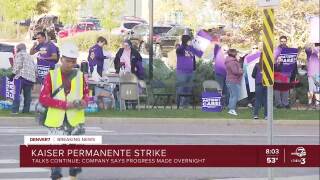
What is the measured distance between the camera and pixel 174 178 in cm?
1129

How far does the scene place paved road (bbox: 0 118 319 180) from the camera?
37.6 feet

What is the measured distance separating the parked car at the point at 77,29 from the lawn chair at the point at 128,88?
67.9ft

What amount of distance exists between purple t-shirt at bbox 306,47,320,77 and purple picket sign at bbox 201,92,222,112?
327 centimetres

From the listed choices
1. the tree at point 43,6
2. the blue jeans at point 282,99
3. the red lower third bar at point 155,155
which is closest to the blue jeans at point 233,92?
the blue jeans at point 282,99

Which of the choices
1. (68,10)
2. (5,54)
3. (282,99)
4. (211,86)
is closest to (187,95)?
(211,86)

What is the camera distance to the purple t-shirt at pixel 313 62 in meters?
22.5

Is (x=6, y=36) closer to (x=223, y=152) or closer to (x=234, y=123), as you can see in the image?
(x=234, y=123)

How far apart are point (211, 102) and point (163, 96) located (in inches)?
82.1

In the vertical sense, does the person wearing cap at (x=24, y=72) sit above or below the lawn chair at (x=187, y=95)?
above

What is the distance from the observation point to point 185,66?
71.2 ft

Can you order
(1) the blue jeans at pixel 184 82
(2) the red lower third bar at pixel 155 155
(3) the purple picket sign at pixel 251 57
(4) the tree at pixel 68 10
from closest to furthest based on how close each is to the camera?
(2) the red lower third bar at pixel 155 155 → (3) the purple picket sign at pixel 251 57 → (1) the blue jeans at pixel 184 82 → (4) the tree at pixel 68 10

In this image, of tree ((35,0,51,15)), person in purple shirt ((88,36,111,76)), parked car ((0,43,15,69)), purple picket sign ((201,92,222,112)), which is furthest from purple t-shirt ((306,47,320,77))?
tree ((35,0,51,15))

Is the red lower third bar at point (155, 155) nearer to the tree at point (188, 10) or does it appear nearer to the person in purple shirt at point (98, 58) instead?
the person in purple shirt at point (98, 58)

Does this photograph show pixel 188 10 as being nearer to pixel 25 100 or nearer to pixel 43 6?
pixel 43 6
